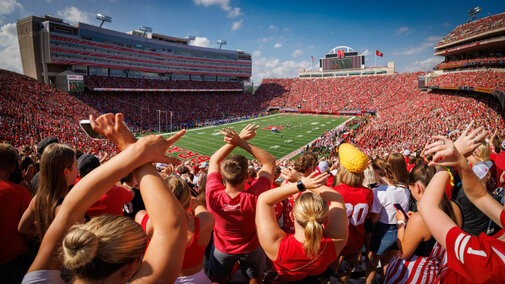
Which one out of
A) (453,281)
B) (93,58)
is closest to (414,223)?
(453,281)

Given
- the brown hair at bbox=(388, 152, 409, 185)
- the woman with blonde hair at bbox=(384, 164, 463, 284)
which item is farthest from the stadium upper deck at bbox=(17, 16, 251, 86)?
the woman with blonde hair at bbox=(384, 164, 463, 284)

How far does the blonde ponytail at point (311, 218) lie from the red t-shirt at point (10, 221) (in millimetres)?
2726

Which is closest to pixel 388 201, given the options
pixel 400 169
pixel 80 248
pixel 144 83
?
pixel 400 169

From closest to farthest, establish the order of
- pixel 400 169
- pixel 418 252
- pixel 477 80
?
pixel 418 252
pixel 400 169
pixel 477 80

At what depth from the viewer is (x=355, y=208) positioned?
3.48 meters

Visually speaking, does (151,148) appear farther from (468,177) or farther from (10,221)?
(468,177)

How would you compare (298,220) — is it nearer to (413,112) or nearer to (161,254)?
(161,254)

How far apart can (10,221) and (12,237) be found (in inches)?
6.7

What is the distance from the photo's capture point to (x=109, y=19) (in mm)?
54844

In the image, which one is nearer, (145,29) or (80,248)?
(80,248)

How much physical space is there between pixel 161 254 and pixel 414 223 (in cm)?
242

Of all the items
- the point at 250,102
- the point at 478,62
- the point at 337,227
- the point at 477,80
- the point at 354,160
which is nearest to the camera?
the point at 337,227

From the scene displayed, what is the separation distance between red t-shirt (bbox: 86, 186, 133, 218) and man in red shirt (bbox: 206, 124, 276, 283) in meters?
0.93

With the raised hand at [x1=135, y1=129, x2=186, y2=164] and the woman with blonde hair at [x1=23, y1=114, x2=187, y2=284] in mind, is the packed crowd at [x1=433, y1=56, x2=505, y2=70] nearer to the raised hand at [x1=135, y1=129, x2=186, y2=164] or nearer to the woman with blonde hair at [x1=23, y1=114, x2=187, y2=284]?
the raised hand at [x1=135, y1=129, x2=186, y2=164]
